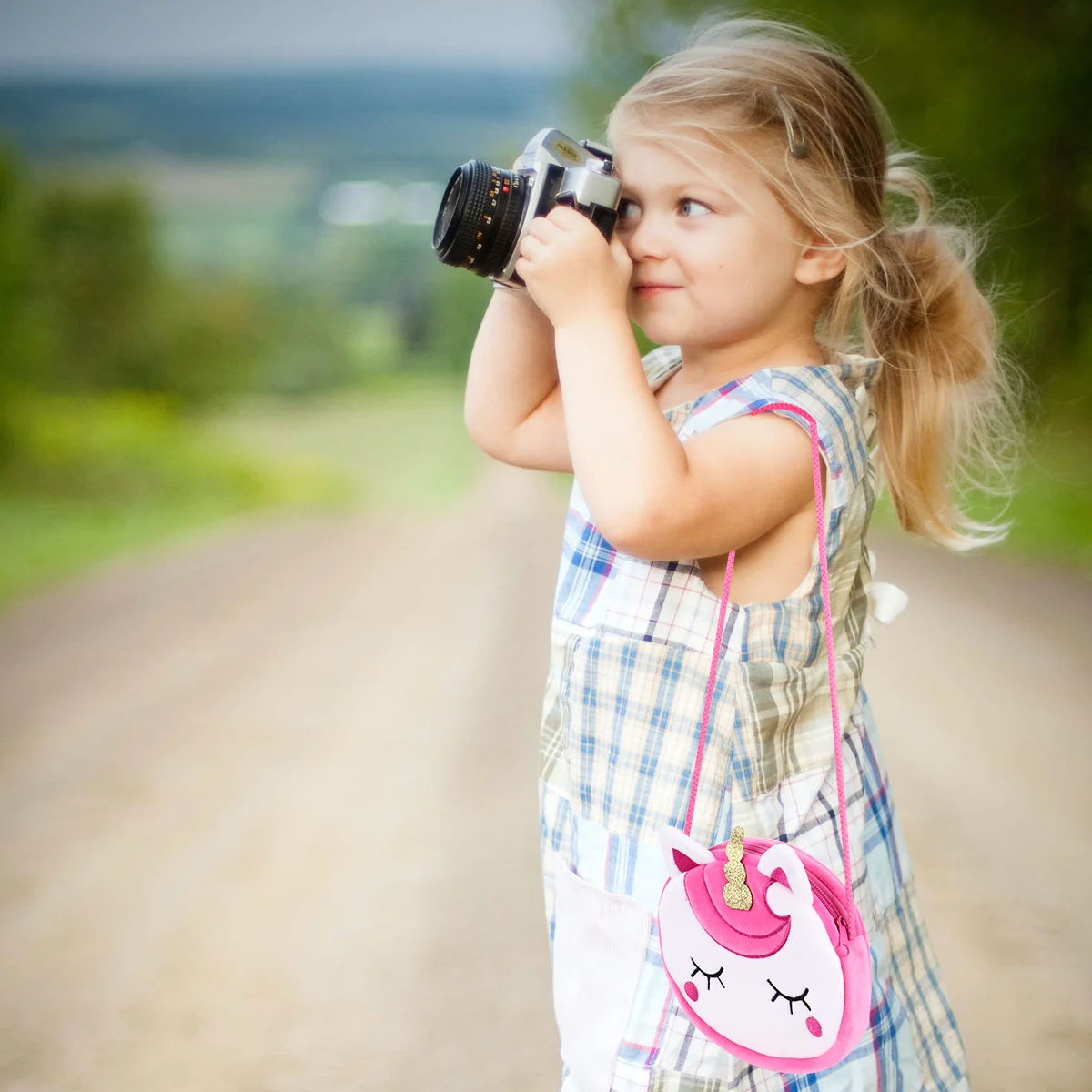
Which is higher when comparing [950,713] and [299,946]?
[950,713]

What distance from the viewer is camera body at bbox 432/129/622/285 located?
2.17ft

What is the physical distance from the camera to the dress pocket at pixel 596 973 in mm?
659

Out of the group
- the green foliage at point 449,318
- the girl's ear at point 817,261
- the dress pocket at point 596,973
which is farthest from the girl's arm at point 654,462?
the green foliage at point 449,318

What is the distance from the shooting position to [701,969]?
59cm

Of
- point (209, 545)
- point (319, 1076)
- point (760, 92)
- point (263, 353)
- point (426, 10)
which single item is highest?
point (426, 10)

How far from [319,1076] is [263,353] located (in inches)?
98.7

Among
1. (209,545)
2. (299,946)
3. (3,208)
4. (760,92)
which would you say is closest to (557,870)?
(760,92)

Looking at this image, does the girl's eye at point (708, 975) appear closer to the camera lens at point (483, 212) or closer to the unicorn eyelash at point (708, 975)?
the unicorn eyelash at point (708, 975)

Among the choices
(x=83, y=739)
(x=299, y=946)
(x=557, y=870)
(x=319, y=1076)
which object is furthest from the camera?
(x=83, y=739)

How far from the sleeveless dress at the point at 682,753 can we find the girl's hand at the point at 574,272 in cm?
10

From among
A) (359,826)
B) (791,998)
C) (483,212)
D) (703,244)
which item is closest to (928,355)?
(703,244)

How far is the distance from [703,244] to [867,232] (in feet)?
0.42

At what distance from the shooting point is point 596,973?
673 mm

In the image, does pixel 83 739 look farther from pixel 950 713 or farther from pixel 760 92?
pixel 760 92
